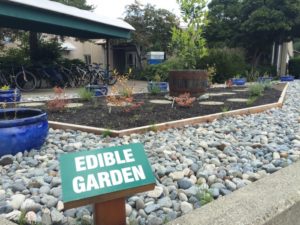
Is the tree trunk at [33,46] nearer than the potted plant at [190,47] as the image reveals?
No

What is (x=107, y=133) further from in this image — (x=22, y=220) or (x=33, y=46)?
(x=33, y=46)

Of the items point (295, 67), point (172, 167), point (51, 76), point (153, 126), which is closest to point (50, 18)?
point (51, 76)

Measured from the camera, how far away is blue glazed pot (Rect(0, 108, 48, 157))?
8.95 feet

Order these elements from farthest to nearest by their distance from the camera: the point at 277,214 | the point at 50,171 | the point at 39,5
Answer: the point at 39,5, the point at 50,171, the point at 277,214

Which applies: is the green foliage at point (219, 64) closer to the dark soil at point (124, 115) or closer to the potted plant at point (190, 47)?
the potted plant at point (190, 47)

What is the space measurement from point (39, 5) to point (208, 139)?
283 inches

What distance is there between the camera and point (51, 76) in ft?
36.1

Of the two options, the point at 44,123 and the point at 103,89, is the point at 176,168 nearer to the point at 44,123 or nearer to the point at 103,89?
the point at 44,123

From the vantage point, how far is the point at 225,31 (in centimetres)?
2002

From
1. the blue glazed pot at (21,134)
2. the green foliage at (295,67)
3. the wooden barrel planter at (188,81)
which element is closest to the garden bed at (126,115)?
the wooden barrel planter at (188,81)

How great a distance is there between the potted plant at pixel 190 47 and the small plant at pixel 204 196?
453 centimetres

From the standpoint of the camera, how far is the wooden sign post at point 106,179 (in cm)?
140

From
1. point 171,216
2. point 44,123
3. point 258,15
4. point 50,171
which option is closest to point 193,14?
point 44,123

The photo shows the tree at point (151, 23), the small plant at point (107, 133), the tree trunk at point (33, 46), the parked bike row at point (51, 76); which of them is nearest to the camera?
the small plant at point (107, 133)
